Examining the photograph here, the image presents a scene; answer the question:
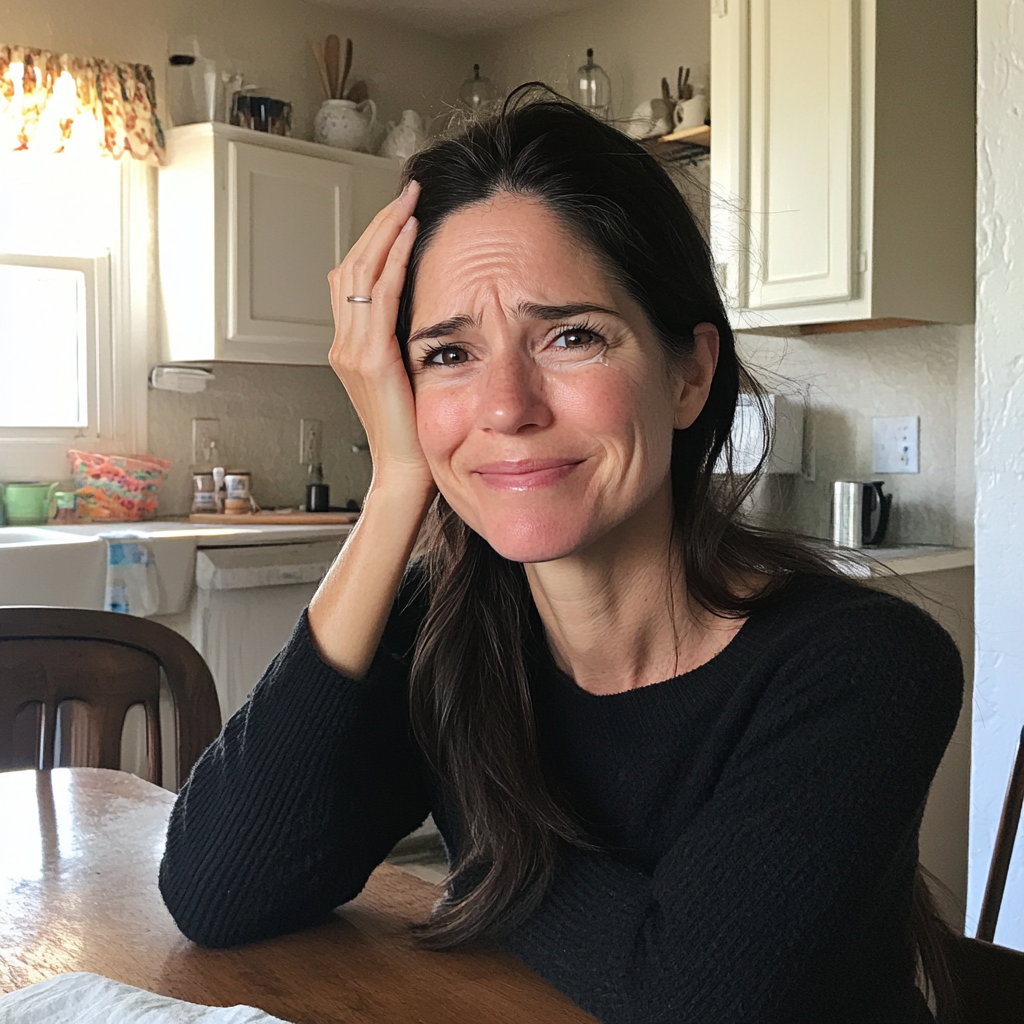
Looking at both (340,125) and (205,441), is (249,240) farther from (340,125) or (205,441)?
(205,441)

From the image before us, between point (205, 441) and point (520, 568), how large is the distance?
309 cm

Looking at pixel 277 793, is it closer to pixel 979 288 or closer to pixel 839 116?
pixel 979 288

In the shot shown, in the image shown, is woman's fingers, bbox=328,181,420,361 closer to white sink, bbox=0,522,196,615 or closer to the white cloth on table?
the white cloth on table

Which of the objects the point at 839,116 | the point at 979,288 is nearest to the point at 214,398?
the point at 839,116

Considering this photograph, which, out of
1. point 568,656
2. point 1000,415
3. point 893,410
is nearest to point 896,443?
point 893,410

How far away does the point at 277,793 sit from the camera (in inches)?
41.0

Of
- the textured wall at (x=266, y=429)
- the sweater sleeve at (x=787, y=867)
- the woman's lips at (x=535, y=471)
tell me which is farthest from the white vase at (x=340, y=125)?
the sweater sleeve at (x=787, y=867)

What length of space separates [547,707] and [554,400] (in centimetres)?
31

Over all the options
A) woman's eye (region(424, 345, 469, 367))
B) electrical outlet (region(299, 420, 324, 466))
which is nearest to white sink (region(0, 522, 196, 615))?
electrical outlet (region(299, 420, 324, 466))

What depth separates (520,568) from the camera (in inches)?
48.1

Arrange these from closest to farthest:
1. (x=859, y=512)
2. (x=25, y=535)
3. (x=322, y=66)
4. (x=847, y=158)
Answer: (x=847, y=158) → (x=859, y=512) → (x=25, y=535) → (x=322, y=66)

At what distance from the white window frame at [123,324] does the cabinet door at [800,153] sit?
203 cm

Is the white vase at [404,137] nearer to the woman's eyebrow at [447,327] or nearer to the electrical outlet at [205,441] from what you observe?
the electrical outlet at [205,441]

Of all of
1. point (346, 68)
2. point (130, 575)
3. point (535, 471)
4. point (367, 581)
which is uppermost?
point (346, 68)
